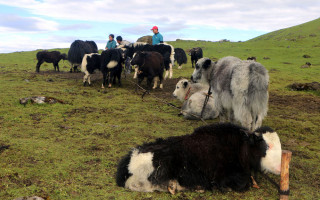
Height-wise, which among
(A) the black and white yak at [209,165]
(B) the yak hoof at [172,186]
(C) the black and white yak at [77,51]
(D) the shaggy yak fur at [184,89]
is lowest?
(B) the yak hoof at [172,186]

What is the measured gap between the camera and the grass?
370cm

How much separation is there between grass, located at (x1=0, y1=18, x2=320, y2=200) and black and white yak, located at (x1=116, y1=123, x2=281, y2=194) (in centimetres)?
14

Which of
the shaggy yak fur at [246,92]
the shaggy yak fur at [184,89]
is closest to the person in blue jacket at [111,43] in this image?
the shaggy yak fur at [184,89]

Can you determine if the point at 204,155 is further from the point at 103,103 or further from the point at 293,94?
the point at 293,94

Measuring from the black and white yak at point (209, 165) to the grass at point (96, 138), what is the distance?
14 cm

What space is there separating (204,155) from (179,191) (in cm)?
63

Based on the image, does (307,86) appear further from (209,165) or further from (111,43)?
(111,43)

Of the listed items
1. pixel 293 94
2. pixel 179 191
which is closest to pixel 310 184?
pixel 179 191

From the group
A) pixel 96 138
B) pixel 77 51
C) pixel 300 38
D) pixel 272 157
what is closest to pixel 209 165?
pixel 272 157

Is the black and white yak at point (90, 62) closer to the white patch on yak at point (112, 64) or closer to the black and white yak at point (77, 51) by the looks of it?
the white patch on yak at point (112, 64)

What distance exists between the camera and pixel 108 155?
5023mm

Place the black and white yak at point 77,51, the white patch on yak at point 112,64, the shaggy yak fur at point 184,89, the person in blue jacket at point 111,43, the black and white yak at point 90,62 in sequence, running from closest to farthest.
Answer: the shaggy yak fur at point 184,89 → the white patch on yak at point 112,64 → the black and white yak at point 90,62 → the black and white yak at point 77,51 → the person in blue jacket at point 111,43

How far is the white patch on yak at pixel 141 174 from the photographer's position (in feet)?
12.2

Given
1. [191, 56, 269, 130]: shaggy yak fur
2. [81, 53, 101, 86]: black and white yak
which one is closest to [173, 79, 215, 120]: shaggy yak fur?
[191, 56, 269, 130]: shaggy yak fur
